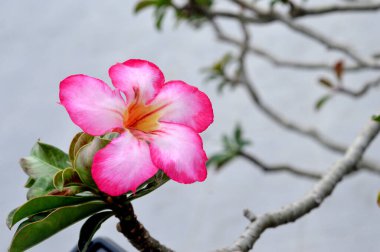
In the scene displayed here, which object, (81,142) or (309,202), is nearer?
(81,142)

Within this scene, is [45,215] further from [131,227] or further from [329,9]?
[329,9]

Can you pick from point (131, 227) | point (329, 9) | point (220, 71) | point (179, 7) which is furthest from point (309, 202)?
point (220, 71)

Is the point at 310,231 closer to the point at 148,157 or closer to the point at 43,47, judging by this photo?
the point at 43,47

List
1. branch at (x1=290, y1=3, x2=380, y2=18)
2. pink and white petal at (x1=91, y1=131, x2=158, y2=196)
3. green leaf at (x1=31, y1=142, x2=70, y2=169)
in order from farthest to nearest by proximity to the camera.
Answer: branch at (x1=290, y1=3, x2=380, y2=18) < green leaf at (x1=31, y1=142, x2=70, y2=169) < pink and white petal at (x1=91, y1=131, x2=158, y2=196)

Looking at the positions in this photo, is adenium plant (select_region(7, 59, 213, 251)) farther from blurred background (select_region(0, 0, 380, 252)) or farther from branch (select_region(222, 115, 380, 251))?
blurred background (select_region(0, 0, 380, 252))

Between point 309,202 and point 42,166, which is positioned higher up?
point 42,166

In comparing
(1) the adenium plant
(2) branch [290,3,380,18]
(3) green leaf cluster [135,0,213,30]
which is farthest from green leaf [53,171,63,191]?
(3) green leaf cluster [135,0,213,30]
